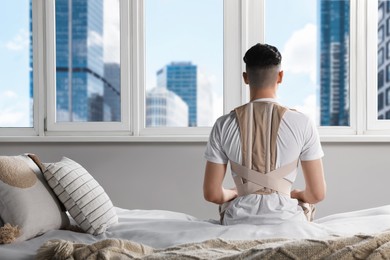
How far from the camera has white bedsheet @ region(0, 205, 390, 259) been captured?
228 centimetres

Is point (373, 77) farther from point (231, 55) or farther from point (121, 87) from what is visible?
point (121, 87)

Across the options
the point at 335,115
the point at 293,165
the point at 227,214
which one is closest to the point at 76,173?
the point at 227,214

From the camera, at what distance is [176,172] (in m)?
4.01

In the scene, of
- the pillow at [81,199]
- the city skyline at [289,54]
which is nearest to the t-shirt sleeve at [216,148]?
the pillow at [81,199]

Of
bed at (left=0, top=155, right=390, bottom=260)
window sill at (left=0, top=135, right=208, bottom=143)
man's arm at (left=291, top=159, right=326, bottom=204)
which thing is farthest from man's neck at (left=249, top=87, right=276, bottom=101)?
window sill at (left=0, top=135, right=208, bottom=143)

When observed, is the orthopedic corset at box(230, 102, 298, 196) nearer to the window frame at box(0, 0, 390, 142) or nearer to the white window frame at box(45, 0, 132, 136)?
the window frame at box(0, 0, 390, 142)

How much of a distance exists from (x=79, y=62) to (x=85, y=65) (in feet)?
0.13

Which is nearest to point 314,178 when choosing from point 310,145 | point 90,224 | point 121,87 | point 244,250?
point 310,145

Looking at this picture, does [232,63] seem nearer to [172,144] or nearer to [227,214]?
[172,144]

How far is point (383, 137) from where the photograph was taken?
153 inches

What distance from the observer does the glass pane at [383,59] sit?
159 inches

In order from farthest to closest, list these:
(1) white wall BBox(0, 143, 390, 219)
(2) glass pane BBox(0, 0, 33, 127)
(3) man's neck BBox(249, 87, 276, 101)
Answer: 1. (2) glass pane BBox(0, 0, 33, 127)
2. (1) white wall BBox(0, 143, 390, 219)
3. (3) man's neck BBox(249, 87, 276, 101)

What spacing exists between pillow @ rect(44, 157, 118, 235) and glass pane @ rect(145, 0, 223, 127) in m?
1.46

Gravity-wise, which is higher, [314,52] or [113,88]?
[314,52]
